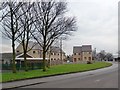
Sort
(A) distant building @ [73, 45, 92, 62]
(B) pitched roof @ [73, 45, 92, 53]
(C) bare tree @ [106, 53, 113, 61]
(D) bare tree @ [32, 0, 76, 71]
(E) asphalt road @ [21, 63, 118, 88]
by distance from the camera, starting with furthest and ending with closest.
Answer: (C) bare tree @ [106, 53, 113, 61] → (B) pitched roof @ [73, 45, 92, 53] → (A) distant building @ [73, 45, 92, 62] → (D) bare tree @ [32, 0, 76, 71] → (E) asphalt road @ [21, 63, 118, 88]

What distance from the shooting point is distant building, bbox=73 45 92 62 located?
148m

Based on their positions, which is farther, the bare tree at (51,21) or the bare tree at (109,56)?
the bare tree at (109,56)

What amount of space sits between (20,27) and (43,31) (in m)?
6.59

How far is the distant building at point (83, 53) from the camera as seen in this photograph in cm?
14838

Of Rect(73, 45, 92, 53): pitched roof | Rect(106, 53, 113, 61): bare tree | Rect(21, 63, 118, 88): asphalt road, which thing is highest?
Rect(73, 45, 92, 53): pitched roof

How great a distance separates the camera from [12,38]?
36.9 meters

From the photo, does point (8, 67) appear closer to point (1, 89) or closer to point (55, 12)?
point (55, 12)

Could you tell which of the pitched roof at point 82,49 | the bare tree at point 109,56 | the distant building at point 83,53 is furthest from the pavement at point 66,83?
the bare tree at point 109,56

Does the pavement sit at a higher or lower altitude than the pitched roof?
lower

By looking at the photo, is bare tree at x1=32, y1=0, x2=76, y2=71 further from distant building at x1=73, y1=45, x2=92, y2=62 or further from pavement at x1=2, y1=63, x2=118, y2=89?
distant building at x1=73, y1=45, x2=92, y2=62

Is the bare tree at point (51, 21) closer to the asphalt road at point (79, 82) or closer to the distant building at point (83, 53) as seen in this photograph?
the asphalt road at point (79, 82)

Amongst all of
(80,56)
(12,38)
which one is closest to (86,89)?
(12,38)

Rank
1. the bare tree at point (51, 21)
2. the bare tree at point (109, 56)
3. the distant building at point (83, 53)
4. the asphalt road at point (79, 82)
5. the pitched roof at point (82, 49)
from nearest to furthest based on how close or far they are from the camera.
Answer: the asphalt road at point (79, 82) < the bare tree at point (51, 21) < the distant building at point (83, 53) < the pitched roof at point (82, 49) < the bare tree at point (109, 56)

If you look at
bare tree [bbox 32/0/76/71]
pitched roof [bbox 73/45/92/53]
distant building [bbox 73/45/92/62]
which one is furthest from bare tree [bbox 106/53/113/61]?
bare tree [bbox 32/0/76/71]
